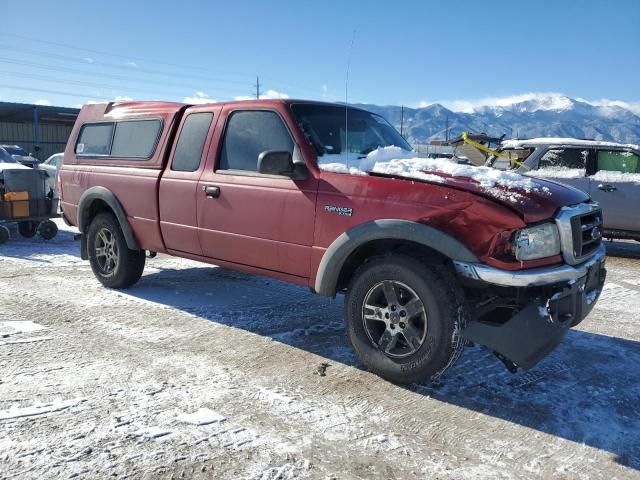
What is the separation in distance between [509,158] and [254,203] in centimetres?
703

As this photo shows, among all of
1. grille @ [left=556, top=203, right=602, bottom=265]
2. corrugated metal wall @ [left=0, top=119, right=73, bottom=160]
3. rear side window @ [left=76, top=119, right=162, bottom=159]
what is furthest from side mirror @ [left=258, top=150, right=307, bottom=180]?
corrugated metal wall @ [left=0, top=119, right=73, bottom=160]

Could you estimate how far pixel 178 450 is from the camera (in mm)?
2623

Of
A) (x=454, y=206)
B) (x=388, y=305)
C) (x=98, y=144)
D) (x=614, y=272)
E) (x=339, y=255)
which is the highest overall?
(x=98, y=144)

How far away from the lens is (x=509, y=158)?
9.88 m

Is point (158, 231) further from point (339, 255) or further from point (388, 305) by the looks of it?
point (388, 305)

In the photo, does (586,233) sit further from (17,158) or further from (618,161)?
(17,158)

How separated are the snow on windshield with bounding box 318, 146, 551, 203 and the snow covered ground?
1.31 meters

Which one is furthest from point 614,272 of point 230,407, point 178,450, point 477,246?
point 178,450

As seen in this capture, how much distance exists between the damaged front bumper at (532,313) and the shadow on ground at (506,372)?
0.37 meters

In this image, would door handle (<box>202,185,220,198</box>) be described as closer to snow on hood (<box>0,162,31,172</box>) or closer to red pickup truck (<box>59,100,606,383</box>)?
red pickup truck (<box>59,100,606,383</box>)

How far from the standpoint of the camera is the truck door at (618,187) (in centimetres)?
874

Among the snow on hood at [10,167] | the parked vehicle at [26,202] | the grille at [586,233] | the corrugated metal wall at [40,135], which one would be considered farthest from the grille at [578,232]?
the corrugated metal wall at [40,135]

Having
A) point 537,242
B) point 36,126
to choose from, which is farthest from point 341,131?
point 36,126

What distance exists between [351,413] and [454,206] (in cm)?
137
